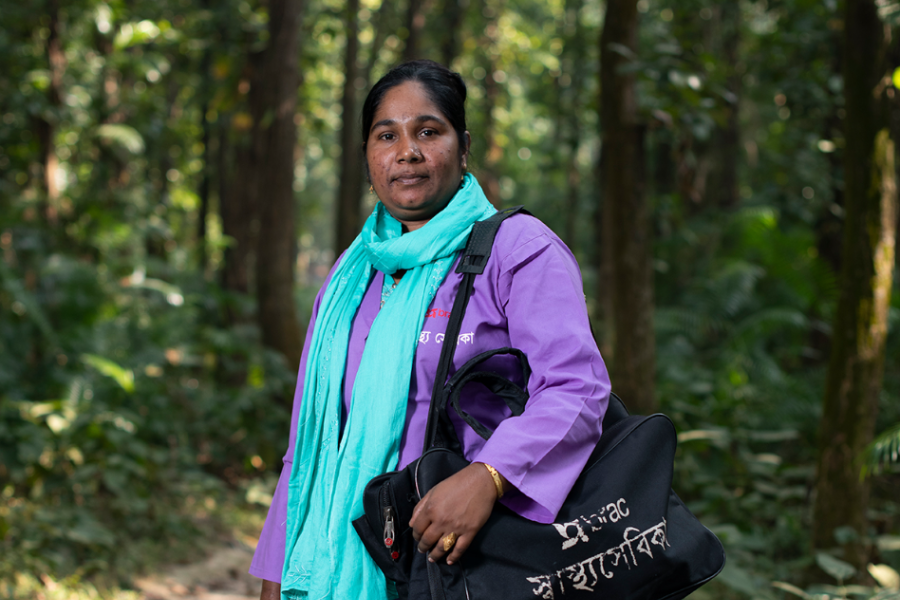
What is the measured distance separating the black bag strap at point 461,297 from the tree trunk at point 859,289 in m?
2.63

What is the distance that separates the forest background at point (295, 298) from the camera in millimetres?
3725

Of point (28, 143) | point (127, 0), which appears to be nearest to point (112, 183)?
point (28, 143)

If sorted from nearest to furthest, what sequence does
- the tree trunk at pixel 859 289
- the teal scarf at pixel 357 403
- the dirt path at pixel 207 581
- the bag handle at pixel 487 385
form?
the bag handle at pixel 487 385, the teal scarf at pixel 357 403, the tree trunk at pixel 859 289, the dirt path at pixel 207 581

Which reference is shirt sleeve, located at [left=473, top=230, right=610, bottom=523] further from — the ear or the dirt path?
the dirt path

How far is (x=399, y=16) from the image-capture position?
1470 centimetres

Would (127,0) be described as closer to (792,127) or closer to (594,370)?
(792,127)

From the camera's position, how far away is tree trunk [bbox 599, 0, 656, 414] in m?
5.48

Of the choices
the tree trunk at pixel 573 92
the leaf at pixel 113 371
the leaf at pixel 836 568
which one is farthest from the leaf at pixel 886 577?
the tree trunk at pixel 573 92

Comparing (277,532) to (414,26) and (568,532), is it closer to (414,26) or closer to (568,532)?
(568,532)

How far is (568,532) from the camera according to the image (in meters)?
1.39

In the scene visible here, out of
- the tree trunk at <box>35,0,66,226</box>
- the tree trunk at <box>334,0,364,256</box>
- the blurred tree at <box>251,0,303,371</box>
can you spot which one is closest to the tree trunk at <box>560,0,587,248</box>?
the tree trunk at <box>334,0,364,256</box>

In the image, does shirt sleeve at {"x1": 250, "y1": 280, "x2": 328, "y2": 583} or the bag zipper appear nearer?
the bag zipper

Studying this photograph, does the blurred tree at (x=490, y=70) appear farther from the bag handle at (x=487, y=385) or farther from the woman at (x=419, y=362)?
the bag handle at (x=487, y=385)

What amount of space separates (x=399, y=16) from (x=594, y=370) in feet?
47.6
